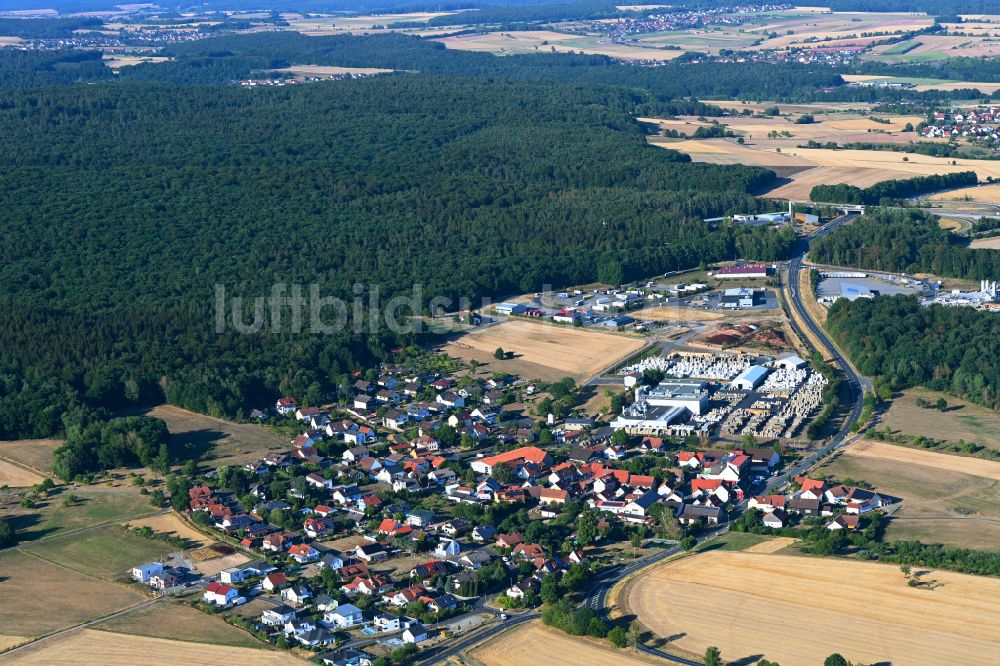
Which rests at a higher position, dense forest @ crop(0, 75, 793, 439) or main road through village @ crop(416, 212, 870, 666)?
dense forest @ crop(0, 75, 793, 439)

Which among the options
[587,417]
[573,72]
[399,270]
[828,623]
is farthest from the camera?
[573,72]

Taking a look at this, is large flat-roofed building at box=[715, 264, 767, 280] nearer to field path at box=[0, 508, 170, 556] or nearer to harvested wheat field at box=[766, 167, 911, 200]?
harvested wheat field at box=[766, 167, 911, 200]

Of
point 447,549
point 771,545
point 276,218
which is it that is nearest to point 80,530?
point 447,549

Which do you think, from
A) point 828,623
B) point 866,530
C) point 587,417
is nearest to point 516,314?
point 587,417

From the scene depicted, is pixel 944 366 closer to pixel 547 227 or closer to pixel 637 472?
pixel 637 472

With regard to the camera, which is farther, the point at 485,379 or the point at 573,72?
the point at 573,72

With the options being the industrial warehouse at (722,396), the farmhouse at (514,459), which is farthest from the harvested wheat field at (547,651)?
the industrial warehouse at (722,396)

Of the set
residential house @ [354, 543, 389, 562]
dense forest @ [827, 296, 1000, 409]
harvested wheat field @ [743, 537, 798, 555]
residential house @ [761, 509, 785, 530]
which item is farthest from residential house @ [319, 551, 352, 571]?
dense forest @ [827, 296, 1000, 409]
